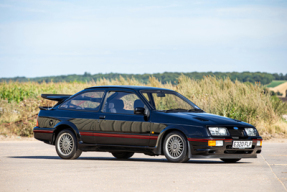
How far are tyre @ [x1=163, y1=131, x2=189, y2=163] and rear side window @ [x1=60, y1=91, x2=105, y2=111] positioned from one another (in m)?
1.99

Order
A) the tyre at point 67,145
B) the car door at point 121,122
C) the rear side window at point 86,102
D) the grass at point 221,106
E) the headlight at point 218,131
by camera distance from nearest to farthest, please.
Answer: the headlight at point 218,131, the car door at point 121,122, the rear side window at point 86,102, the tyre at point 67,145, the grass at point 221,106

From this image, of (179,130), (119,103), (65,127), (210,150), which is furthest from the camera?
(65,127)

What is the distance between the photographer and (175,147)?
11.0 meters

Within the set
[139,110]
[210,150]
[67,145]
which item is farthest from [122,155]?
[210,150]

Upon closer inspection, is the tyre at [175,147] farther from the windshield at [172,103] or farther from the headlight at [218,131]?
the windshield at [172,103]

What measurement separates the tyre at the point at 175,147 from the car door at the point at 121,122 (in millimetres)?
475

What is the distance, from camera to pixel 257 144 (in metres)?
11.4

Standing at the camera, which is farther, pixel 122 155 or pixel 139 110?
pixel 122 155

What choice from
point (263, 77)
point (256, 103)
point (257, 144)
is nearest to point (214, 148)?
point (257, 144)

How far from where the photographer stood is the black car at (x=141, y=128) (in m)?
10.8

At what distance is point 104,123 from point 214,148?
2.63 m

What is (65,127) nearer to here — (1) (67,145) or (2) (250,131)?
(1) (67,145)

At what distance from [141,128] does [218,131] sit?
169 cm

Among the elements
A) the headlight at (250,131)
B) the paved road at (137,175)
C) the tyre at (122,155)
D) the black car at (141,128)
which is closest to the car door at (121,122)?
the black car at (141,128)
